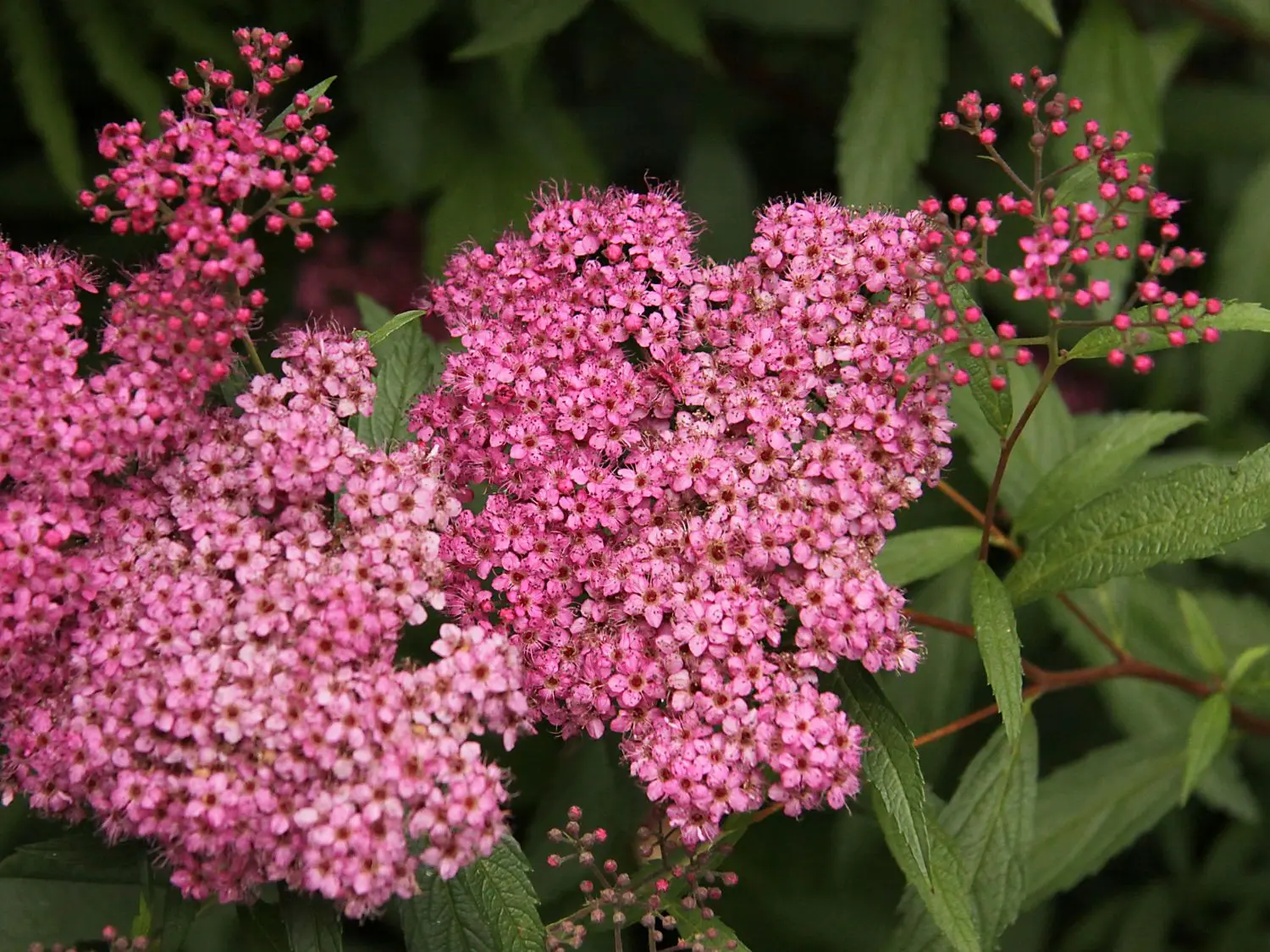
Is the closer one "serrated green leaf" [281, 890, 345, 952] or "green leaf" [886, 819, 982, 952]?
"serrated green leaf" [281, 890, 345, 952]

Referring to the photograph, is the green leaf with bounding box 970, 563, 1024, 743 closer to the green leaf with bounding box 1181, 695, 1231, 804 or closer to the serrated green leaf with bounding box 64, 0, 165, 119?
the green leaf with bounding box 1181, 695, 1231, 804

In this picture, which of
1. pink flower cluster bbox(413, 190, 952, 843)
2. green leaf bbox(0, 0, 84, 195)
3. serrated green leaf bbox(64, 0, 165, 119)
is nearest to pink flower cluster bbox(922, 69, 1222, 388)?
pink flower cluster bbox(413, 190, 952, 843)

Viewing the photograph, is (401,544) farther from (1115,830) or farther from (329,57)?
(329,57)

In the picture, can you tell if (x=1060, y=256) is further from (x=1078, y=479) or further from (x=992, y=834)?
(x=992, y=834)

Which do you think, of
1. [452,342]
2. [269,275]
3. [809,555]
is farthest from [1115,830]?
[269,275]

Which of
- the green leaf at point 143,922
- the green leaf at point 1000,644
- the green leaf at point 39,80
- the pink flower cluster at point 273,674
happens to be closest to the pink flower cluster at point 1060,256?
the green leaf at point 1000,644
